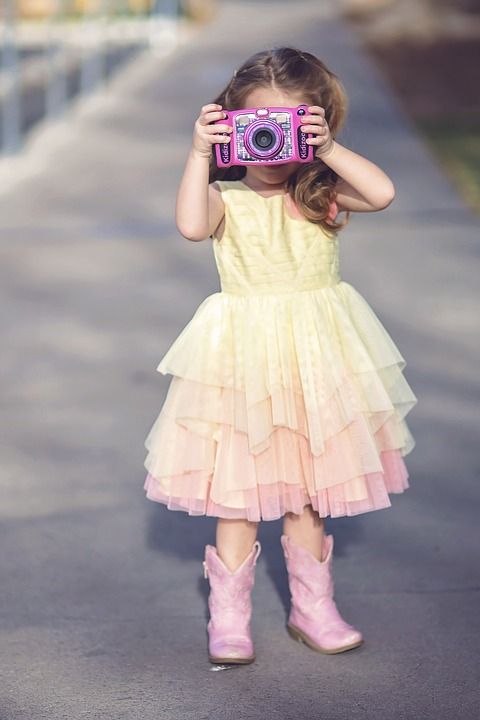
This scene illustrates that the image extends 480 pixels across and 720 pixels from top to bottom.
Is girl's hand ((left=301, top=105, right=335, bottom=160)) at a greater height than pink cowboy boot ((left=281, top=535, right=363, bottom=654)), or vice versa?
girl's hand ((left=301, top=105, right=335, bottom=160))

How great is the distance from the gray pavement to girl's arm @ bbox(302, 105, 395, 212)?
0.27 m

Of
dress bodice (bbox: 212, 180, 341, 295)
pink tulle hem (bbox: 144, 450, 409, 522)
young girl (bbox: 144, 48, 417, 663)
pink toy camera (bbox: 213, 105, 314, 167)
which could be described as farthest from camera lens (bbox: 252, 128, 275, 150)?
pink tulle hem (bbox: 144, 450, 409, 522)

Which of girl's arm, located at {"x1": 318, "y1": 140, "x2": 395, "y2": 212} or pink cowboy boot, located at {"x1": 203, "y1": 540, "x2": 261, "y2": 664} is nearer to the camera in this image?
girl's arm, located at {"x1": 318, "y1": 140, "x2": 395, "y2": 212}

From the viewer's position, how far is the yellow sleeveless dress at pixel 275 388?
3.07 m

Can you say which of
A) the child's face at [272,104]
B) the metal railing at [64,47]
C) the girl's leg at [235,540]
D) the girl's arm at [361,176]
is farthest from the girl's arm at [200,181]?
the metal railing at [64,47]

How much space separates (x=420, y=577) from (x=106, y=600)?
2.70 feet

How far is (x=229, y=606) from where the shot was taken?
3221 millimetres

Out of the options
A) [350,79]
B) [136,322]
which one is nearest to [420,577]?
[136,322]

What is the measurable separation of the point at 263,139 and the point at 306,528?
3.04 ft

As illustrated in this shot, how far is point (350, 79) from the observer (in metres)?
14.4

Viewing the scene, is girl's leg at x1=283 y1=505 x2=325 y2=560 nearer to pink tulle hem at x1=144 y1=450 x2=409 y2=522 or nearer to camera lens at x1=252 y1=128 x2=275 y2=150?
pink tulle hem at x1=144 y1=450 x2=409 y2=522

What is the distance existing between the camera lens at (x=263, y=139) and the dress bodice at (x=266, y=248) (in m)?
0.23

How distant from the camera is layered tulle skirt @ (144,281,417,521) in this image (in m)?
3.07

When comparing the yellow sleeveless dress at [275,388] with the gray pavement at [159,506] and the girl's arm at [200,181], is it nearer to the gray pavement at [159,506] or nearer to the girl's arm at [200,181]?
the girl's arm at [200,181]
